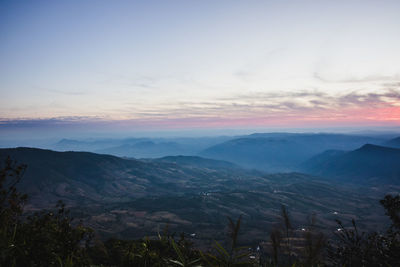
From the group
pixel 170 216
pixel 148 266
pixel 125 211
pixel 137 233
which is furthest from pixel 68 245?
pixel 125 211

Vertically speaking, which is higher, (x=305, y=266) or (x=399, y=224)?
(x=305, y=266)

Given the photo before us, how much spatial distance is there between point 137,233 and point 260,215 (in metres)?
96.8

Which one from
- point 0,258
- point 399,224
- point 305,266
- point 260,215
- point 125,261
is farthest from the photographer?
point 260,215

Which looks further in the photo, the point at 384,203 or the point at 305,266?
the point at 384,203

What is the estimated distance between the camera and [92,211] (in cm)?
16900

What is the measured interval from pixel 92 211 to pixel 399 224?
609ft

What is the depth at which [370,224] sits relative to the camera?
531 ft

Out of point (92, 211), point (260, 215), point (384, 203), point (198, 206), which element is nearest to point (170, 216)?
point (198, 206)

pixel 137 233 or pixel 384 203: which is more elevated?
pixel 384 203

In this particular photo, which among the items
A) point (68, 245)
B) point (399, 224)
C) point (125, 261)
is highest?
point (68, 245)

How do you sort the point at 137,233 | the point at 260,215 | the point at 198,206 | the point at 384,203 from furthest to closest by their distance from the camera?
1. the point at 198,206
2. the point at 260,215
3. the point at 137,233
4. the point at 384,203

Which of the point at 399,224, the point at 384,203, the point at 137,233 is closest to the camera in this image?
the point at 399,224

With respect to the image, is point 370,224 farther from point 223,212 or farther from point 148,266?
point 148,266

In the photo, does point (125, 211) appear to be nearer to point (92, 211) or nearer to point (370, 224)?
point (92, 211)
